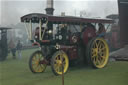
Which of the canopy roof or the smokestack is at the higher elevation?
the smokestack

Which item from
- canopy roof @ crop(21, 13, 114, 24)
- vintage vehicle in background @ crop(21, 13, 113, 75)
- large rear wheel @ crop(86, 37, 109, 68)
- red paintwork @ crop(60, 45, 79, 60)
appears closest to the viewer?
canopy roof @ crop(21, 13, 114, 24)

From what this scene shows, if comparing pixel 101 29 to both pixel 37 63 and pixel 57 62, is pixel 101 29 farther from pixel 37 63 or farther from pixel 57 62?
pixel 37 63

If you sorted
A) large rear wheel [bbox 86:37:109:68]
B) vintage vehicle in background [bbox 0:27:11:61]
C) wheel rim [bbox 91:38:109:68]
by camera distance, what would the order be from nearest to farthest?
large rear wheel [bbox 86:37:109:68]
wheel rim [bbox 91:38:109:68]
vintage vehicle in background [bbox 0:27:11:61]

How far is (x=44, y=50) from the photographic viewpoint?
5.75 meters

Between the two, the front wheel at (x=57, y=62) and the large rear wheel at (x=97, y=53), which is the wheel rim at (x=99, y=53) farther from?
the front wheel at (x=57, y=62)

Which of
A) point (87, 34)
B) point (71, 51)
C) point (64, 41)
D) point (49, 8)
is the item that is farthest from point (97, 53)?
point (49, 8)

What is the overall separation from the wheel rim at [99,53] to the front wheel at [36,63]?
1.80 m

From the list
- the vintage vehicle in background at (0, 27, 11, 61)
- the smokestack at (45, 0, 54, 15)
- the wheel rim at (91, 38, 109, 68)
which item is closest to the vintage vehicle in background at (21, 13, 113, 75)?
the wheel rim at (91, 38, 109, 68)

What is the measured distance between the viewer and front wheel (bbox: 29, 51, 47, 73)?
5.74 m

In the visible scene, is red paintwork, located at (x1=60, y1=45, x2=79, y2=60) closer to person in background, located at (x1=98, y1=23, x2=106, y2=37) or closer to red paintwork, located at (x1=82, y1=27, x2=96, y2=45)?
red paintwork, located at (x1=82, y1=27, x2=96, y2=45)

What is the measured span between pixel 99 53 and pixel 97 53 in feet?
0.43

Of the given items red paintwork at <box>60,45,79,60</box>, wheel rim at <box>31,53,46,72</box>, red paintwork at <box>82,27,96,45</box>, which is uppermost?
red paintwork at <box>82,27,96,45</box>

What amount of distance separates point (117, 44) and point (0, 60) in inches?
309

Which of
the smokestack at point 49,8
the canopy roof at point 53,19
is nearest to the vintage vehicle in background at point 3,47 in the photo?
the smokestack at point 49,8
